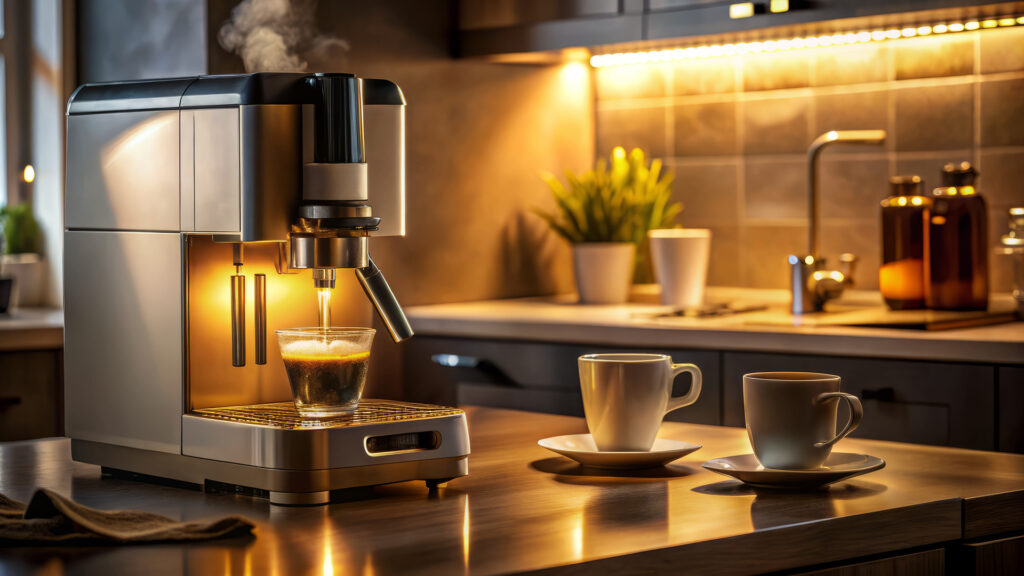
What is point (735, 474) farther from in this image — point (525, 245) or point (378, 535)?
point (525, 245)

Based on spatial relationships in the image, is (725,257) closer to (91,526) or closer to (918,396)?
(918,396)

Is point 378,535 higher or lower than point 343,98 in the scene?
lower

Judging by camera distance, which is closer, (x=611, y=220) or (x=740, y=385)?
(x=740, y=385)

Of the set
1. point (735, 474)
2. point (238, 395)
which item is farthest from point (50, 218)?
point (735, 474)

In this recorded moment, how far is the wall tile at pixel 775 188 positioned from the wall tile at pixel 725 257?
0.07 metres

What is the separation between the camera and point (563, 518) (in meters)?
0.96

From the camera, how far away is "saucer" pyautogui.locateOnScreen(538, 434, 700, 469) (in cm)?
116

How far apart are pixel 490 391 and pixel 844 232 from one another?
930 mm

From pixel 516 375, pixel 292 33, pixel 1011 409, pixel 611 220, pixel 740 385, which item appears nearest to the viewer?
pixel 1011 409

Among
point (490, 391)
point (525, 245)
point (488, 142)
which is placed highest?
point (488, 142)

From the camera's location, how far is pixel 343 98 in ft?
3.66

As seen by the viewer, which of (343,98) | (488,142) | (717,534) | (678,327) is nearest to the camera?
(717,534)

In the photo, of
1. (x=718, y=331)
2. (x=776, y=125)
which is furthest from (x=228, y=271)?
(x=776, y=125)

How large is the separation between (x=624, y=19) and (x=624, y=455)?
1857 mm
